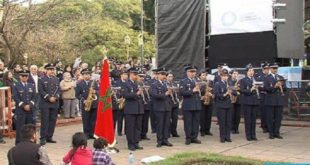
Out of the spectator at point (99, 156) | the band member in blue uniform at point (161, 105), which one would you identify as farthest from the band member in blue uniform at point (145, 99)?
the spectator at point (99, 156)

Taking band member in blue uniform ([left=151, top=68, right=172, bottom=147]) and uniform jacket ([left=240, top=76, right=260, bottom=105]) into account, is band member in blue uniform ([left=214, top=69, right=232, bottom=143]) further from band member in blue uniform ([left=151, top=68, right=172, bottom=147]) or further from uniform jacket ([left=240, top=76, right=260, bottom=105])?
band member in blue uniform ([left=151, top=68, right=172, bottom=147])

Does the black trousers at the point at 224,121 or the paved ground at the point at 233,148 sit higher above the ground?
the black trousers at the point at 224,121

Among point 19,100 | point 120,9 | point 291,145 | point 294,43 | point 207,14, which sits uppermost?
point 120,9

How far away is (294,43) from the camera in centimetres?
1425

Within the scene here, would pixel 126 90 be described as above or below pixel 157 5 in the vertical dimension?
below

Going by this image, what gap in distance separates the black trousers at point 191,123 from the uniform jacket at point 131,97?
4.28ft

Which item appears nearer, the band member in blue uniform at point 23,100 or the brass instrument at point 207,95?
the band member in blue uniform at point 23,100

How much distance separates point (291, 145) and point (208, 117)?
2.54 meters

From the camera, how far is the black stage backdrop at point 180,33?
53.4 feet

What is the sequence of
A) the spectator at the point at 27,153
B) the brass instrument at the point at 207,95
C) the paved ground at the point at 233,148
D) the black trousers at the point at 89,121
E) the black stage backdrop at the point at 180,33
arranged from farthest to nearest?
the black stage backdrop at the point at 180,33 → the black trousers at the point at 89,121 → the brass instrument at the point at 207,95 → the paved ground at the point at 233,148 → the spectator at the point at 27,153

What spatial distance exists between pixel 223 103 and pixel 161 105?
1.55m

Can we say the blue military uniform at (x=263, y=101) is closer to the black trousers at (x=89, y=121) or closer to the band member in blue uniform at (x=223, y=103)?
the band member in blue uniform at (x=223, y=103)

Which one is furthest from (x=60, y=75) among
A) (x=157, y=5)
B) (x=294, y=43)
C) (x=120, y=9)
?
(x=120, y=9)

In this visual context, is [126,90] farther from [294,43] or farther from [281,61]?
[281,61]
